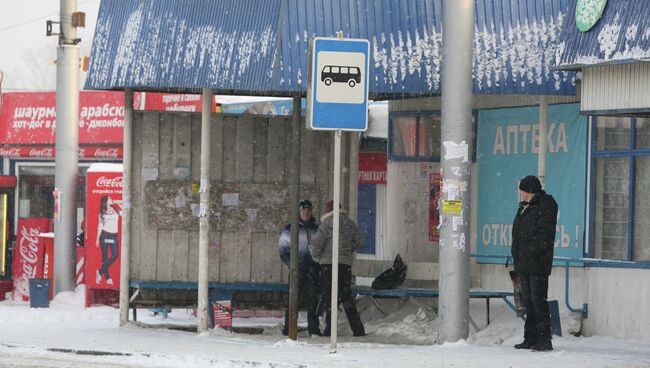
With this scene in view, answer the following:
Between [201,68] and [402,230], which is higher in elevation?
[201,68]

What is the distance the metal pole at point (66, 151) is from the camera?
2414cm

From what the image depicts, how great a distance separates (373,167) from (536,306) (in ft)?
50.4

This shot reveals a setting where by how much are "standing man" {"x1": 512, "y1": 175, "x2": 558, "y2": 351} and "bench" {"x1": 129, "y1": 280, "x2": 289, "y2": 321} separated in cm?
419

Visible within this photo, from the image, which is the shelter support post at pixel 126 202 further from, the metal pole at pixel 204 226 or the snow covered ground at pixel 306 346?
the metal pole at pixel 204 226

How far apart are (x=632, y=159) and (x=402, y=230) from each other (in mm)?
4301

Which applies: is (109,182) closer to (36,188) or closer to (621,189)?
(621,189)

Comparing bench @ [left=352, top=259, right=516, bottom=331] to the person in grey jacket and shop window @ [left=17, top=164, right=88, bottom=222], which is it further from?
shop window @ [left=17, top=164, right=88, bottom=222]

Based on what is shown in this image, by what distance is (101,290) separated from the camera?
22609 mm

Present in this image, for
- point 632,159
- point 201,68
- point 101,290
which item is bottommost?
point 101,290

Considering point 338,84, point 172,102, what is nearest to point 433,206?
point 338,84

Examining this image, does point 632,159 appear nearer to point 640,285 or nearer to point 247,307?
point 640,285

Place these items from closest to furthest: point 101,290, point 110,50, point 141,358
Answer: point 141,358, point 110,50, point 101,290

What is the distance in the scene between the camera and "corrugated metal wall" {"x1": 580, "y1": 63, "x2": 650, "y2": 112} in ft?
44.1

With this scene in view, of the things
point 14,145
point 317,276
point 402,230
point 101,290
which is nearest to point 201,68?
point 317,276
